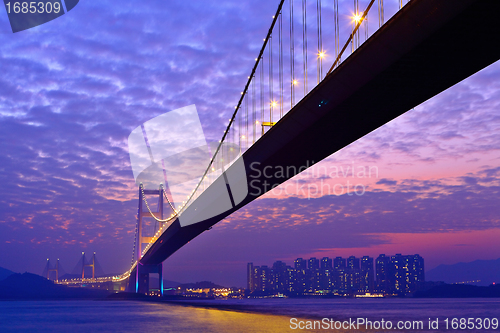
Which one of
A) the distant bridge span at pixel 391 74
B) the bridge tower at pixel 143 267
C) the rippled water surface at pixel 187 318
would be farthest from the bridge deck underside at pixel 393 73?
the bridge tower at pixel 143 267

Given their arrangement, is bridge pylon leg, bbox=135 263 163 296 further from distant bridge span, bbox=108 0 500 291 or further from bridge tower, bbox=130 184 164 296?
distant bridge span, bbox=108 0 500 291

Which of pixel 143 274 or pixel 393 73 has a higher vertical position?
pixel 393 73

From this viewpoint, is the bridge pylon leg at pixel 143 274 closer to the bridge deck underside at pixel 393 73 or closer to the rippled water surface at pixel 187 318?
the rippled water surface at pixel 187 318

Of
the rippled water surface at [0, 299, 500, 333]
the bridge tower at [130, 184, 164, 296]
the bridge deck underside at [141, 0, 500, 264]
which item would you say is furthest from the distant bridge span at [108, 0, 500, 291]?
the bridge tower at [130, 184, 164, 296]

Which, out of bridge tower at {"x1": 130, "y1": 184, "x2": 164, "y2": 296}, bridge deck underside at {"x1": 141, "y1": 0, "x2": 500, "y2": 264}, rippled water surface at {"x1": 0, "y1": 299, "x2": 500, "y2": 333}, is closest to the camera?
bridge deck underside at {"x1": 141, "y1": 0, "x2": 500, "y2": 264}

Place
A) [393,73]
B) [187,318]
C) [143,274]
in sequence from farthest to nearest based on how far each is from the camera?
[143,274] < [187,318] < [393,73]

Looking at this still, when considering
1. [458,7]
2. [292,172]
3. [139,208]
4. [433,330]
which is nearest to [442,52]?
[458,7]

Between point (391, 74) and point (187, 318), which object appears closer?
point (391, 74)

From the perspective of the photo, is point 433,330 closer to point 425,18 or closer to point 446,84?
point 446,84

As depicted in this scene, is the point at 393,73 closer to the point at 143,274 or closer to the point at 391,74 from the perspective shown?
the point at 391,74

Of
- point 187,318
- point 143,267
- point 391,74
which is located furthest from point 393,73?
point 143,267
